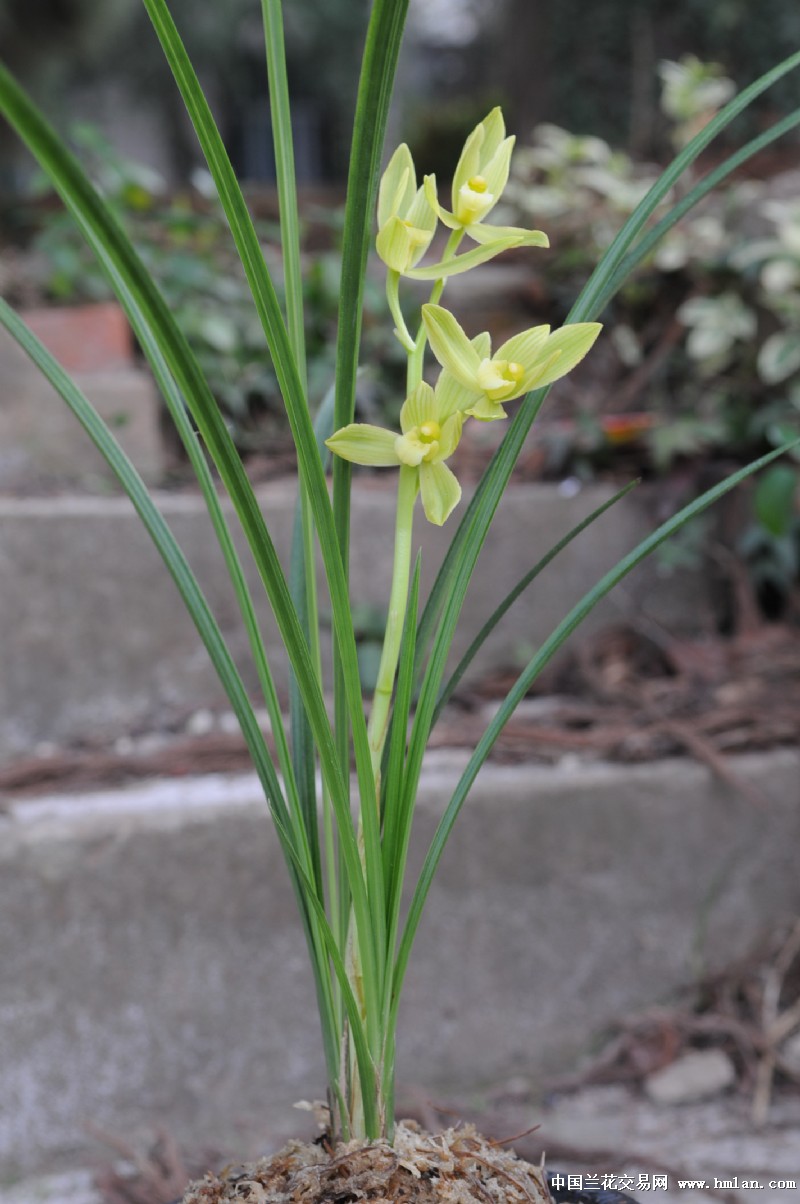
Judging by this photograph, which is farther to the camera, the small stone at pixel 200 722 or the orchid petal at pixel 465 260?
the small stone at pixel 200 722

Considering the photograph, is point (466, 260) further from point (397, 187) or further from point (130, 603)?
point (130, 603)

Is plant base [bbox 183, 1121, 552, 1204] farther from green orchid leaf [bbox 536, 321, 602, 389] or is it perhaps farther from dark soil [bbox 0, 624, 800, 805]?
dark soil [bbox 0, 624, 800, 805]

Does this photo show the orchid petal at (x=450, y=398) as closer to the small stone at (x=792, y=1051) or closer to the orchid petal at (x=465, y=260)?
the orchid petal at (x=465, y=260)

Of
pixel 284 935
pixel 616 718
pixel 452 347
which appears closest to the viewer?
pixel 452 347

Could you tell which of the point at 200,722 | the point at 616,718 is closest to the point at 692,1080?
the point at 616,718

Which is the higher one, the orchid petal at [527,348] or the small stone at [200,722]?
the small stone at [200,722]

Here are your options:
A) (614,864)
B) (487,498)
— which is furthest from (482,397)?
(614,864)

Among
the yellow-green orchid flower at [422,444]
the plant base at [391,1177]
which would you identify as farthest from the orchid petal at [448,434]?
the plant base at [391,1177]

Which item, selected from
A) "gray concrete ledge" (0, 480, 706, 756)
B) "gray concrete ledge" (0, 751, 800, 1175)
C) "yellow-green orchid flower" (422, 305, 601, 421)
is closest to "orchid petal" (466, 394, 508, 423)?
"yellow-green orchid flower" (422, 305, 601, 421)
